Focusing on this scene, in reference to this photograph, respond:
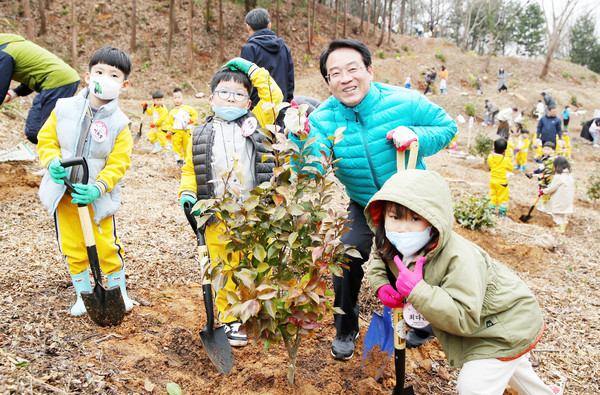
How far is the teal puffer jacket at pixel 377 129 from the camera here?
256 centimetres

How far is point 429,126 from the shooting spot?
2.66 meters

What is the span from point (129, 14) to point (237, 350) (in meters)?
25.4

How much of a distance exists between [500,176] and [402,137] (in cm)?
620

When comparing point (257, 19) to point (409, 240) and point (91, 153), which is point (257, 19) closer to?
point (91, 153)

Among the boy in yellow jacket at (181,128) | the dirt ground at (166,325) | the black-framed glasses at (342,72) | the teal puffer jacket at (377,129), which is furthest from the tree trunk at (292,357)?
the boy in yellow jacket at (181,128)

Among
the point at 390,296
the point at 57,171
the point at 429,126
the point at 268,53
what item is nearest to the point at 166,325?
the point at 57,171

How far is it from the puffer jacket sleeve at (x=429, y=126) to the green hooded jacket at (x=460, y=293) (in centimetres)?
67

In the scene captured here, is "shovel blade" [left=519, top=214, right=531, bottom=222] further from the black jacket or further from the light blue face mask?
the light blue face mask

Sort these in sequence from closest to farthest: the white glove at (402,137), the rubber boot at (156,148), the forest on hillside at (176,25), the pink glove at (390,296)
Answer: the pink glove at (390,296) → the white glove at (402,137) → the rubber boot at (156,148) → the forest on hillside at (176,25)

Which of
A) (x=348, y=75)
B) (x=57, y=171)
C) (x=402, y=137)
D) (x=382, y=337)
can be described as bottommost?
(x=382, y=337)

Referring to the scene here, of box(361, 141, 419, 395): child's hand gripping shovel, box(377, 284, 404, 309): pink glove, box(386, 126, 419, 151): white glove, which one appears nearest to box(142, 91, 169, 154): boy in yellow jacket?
box(386, 126, 419, 151): white glove

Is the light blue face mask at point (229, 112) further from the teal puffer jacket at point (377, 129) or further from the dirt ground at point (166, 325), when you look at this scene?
the dirt ground at point (166, 325)

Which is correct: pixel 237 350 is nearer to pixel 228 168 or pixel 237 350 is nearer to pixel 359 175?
pixel 228 168

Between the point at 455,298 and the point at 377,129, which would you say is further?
the point at 377,129
